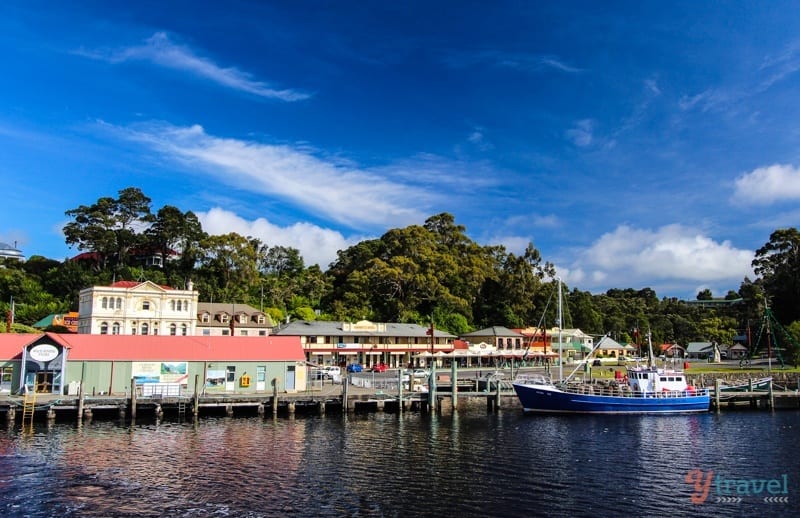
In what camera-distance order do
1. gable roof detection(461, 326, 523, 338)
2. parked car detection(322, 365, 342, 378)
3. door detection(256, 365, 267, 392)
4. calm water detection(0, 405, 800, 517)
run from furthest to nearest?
gable roof detection(461, 326, 523, 338) → parked car detection(322, 365, 342, 378) → door detection(256, 365, 267, 392) → calm water detection(0, 405, 800, 517)

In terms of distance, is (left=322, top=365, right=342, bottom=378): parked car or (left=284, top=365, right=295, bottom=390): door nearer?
(left=284, top=365, right=295, bottom=390): door

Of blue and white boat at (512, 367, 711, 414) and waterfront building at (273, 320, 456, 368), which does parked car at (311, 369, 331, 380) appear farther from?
blue and white boat at (512, 367, 711, 414)

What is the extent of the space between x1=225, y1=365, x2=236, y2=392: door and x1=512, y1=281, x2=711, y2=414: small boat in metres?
25.5

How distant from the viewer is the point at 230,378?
2127 inches

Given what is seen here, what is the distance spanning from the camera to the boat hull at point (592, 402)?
55.5m

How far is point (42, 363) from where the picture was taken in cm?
4962

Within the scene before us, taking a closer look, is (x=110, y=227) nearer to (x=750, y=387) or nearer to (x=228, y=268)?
(x=228, y=268)

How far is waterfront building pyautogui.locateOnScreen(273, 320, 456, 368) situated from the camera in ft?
302

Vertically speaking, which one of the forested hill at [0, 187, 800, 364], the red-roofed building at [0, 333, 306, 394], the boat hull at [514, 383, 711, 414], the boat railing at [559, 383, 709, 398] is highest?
the forested hill at [0, 187, 800, 364]

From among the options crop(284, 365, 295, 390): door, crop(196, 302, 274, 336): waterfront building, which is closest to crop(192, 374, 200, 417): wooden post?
crop(284, 365, 295, 390): door

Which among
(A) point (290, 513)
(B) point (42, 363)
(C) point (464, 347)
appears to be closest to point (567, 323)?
(C) point (464, 347)

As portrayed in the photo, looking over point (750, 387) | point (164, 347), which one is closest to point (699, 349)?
point (750, 387)

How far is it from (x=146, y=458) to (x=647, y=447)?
31.3m

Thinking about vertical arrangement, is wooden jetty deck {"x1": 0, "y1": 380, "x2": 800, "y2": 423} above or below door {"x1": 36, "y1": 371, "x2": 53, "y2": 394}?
below
